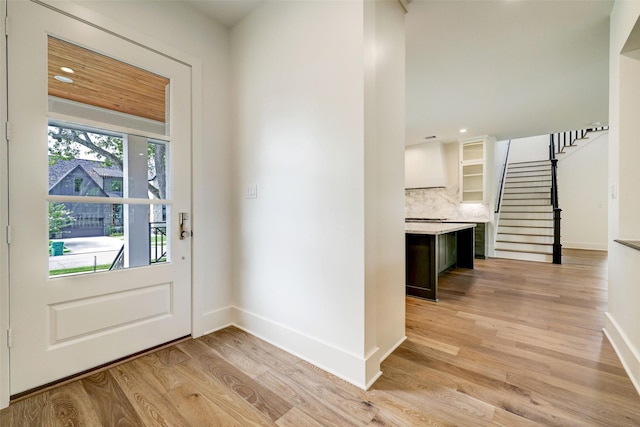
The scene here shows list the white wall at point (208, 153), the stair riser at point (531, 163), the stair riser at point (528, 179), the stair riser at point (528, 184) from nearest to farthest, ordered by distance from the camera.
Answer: the white wall at point (208, 153), the stair riser at point (528, 184), the stair riser at point (528, 179), the stair riser at point (531, 163)

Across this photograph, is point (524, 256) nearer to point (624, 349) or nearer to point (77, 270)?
point (624, 349)

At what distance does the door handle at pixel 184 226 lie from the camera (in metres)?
2.14

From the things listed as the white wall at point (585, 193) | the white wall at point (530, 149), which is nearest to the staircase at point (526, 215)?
the white wall at point (530, 149)

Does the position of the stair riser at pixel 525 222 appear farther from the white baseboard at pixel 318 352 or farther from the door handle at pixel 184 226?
the door handle at pixel 184 226

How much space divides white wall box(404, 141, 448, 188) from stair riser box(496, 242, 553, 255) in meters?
1.89

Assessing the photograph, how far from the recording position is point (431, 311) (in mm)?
2787

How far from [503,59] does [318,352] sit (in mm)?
3381

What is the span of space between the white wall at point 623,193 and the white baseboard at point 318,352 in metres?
1.63

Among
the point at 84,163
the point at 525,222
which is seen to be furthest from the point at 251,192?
the point at 525,222

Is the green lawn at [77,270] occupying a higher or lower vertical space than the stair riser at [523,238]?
higher

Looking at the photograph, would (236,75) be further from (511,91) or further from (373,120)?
(511,91)

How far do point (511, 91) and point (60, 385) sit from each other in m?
5.27

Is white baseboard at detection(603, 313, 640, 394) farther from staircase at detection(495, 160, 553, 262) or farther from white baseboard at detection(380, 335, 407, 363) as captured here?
staircase at detection(495, 160, 553, 262)

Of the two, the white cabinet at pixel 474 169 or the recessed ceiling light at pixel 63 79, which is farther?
the white cabinet at pixel 474 169
